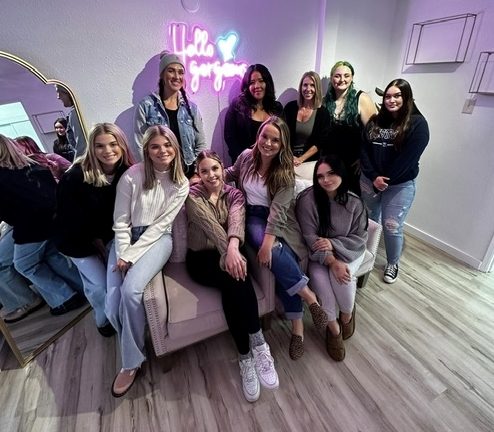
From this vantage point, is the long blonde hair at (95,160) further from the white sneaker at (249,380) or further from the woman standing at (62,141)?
the white sneaker at (249,380)

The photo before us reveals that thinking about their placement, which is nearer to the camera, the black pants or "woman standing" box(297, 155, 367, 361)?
the black pants

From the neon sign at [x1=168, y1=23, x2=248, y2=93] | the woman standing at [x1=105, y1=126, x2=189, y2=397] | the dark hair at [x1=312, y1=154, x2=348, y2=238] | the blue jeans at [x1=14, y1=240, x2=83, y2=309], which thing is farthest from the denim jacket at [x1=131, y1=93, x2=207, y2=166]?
the dark hair at [x1=312, y1=154, x2=348, y2=238]

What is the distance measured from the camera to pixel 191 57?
198 cm

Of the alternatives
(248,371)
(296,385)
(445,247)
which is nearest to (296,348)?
(296,385)

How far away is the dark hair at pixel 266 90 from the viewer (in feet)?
6.50

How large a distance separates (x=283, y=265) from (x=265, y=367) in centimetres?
53

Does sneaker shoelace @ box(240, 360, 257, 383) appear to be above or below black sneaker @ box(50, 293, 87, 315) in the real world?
below

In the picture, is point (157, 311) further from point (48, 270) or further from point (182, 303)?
point (48, 270)

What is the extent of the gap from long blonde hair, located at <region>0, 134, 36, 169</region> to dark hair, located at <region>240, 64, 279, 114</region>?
1.46 meters

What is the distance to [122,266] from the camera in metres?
1.36

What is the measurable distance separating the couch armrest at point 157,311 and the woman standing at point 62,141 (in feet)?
3.48

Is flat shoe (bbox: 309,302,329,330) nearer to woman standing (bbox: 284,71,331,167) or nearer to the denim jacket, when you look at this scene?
woman standing (bbox: 284,71,331,167)

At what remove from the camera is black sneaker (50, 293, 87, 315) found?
175cm

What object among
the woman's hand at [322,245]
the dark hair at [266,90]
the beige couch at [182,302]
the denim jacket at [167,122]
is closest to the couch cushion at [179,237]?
the beige couch at [182,302]
